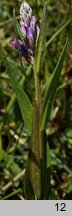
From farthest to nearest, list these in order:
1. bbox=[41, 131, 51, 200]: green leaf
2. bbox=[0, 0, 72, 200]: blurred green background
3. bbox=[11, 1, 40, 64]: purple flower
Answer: bbox=[0, 0, 72, 200]: blurred green background < bbox=[41, 131, 51, 200]: green leaf < bbox=[11, 1, 40, 64]: purple flower

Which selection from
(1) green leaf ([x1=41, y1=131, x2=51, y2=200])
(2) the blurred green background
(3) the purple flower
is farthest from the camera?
(2) the blurred green background

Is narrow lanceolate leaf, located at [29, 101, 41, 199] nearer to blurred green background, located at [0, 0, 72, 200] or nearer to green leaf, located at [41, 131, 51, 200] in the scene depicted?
green leaf, located at [41, 131, 51, 200]

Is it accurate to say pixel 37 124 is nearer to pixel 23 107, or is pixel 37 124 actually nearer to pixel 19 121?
pixel 23 107

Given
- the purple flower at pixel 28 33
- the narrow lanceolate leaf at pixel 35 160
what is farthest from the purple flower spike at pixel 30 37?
the narrow lanceolate leaf at pixel 35 160

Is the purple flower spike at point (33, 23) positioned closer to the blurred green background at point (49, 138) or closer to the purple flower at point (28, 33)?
the purple flower at point (28, 33)
